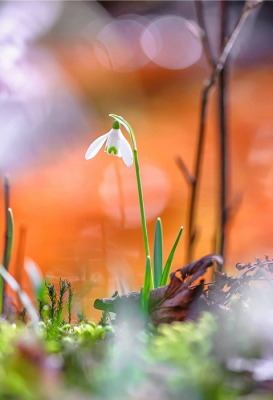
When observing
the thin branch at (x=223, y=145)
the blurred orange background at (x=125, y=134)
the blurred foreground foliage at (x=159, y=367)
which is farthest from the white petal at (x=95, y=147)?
the blurred orange background at (x=125, y=134)

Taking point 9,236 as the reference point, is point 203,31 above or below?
above

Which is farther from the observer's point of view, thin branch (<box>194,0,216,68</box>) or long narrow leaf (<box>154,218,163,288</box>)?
thin branch (<box>194,0,216,68</box>)

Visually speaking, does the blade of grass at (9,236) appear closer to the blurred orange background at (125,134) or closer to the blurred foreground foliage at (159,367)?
the blurred foreground foliage at (159,367)

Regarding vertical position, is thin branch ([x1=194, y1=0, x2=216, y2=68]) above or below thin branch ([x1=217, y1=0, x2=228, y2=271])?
above

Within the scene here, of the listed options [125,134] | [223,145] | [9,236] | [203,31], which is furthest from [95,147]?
[125,134]

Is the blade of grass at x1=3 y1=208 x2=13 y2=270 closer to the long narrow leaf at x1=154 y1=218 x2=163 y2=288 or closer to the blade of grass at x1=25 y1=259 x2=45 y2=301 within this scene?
the blade of grass at x1=25 y1=259 x2=45 y2=301

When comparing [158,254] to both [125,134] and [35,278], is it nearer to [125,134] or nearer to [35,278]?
[35,278]

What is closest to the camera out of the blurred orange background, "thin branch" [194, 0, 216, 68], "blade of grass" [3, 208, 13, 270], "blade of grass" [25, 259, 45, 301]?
"blade of grass" [25, 259, 45, 301]

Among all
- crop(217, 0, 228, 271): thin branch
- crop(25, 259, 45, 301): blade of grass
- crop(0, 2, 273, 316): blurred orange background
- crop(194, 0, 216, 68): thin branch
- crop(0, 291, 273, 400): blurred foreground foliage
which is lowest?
crop(0, 291, 273, 400): blurred foreground foliage

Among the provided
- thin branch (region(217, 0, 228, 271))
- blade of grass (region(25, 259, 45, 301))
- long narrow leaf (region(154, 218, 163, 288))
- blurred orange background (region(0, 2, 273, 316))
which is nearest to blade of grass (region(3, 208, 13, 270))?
blade of grass (region(25, 259, 45, 301))
